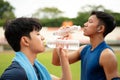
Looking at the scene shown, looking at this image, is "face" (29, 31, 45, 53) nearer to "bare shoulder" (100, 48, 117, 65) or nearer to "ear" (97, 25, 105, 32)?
"bare shoulder" (100, 48, 117, 65)

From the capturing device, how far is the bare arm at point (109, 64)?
3.30 metres

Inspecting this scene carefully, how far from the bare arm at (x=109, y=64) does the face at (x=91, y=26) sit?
0.91 feet

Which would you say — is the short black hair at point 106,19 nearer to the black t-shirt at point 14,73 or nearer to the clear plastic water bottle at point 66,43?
the clear plastic water bottle at point 66,43

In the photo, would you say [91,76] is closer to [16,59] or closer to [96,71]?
[96,71]

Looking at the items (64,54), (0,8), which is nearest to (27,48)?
(64,54)

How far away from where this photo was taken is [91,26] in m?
3.54

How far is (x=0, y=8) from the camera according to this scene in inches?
1750

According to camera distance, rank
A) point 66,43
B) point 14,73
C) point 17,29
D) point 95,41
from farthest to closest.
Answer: point 95,41
point 66,43
point 17,29
point 14,73

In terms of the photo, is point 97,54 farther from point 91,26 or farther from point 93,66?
point 91,26

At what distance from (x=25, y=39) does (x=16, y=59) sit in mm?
164

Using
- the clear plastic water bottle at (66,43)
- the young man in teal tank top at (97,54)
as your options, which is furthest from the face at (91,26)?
the clear plastic water bottle at (66,43)

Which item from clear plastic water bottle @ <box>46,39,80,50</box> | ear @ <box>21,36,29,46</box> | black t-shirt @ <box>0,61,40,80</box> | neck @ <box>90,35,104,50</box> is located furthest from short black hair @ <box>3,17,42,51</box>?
neck @ <box>90,35,104,50</box>

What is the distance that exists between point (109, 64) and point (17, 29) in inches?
49.9

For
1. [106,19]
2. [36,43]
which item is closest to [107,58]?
Result: [106,19]
